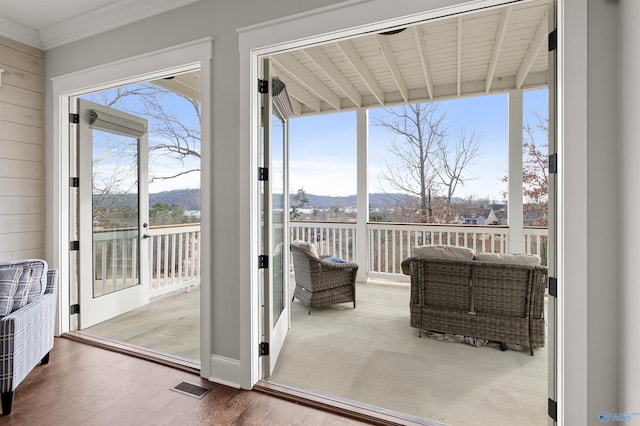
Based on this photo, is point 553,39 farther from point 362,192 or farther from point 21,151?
point 21,151

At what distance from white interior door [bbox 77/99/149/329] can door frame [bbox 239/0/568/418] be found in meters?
2.10

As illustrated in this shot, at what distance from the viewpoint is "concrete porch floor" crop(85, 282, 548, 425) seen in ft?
6.99

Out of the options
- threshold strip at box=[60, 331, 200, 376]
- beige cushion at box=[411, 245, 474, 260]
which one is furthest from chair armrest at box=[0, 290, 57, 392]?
beige cushion at box=[411, 245, 474, 260]

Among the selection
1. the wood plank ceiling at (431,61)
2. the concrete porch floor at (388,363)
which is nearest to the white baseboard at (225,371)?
the concrete porch floor at (388,363)

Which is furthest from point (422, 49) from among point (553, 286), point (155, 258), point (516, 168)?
point (155, 258)

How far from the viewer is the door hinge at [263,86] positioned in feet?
7.66

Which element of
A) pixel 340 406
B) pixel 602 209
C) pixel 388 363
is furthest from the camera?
pixel 388 363

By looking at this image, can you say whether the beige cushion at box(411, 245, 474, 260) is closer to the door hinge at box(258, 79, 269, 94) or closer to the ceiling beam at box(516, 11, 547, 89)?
the door hinge at box(258, 79, 269, 94)

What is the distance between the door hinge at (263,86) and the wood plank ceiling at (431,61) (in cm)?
52

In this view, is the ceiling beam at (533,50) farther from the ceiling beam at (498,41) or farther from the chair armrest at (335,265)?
the chair armrest at (335,265)

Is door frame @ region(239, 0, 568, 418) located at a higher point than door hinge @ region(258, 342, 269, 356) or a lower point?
higher

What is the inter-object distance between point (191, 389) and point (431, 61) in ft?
13.4

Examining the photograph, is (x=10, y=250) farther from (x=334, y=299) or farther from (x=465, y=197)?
(x=465, y=197)

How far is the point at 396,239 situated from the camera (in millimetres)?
5445
